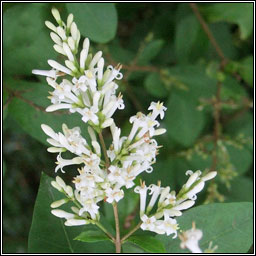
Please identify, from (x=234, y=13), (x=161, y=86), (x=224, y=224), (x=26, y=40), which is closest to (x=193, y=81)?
(x=161, y=86)

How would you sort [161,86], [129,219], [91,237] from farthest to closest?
[161,86]
[129,219]
[91,237]

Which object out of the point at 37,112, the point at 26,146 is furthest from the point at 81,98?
the point at 26,146

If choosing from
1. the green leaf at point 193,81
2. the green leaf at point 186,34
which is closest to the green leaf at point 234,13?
the green leaf at point 186,34

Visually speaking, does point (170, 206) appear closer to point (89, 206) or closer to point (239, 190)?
point (89, 206)

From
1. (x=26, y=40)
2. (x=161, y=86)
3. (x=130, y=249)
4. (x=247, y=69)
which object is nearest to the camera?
(x=130, y=249)

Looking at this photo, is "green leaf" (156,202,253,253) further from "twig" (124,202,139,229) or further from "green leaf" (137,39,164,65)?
"green leaf" (137,39,164,65)

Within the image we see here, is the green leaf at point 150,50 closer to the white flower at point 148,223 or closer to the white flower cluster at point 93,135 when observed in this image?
the white flower cluster at point 93,135
